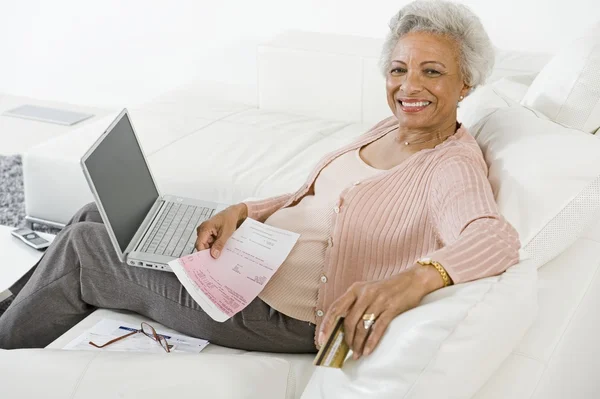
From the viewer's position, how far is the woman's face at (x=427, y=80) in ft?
6.04

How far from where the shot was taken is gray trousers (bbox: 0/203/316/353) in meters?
1.74

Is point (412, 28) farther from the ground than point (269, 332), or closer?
farther from the ground

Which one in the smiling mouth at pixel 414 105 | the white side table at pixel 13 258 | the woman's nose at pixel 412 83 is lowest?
the white side table at pixel 13 258

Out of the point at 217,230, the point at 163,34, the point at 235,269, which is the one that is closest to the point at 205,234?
the point at 217,230

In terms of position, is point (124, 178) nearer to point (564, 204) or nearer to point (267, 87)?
point (564, 204)

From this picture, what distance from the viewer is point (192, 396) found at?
1.39 meters

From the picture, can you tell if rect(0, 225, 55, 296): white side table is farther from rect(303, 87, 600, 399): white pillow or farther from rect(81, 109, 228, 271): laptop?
rect(303, 87, 600, 399): white pillow

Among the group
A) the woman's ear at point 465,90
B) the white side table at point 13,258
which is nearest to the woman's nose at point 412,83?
the woman's ear at point 465,90

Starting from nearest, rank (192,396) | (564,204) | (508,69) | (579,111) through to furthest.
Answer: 1. (192,396)
2. (564,204)
3. (579,111)
4. (508,69)

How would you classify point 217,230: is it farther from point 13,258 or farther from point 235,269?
point 13,258

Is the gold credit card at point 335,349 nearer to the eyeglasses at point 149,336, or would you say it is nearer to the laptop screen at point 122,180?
the eyeglasses at point 149,336

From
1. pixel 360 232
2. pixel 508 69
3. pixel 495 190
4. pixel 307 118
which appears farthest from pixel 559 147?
pixel 307 118

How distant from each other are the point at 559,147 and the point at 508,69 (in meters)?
1.33

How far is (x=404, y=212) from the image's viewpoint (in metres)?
1.70
